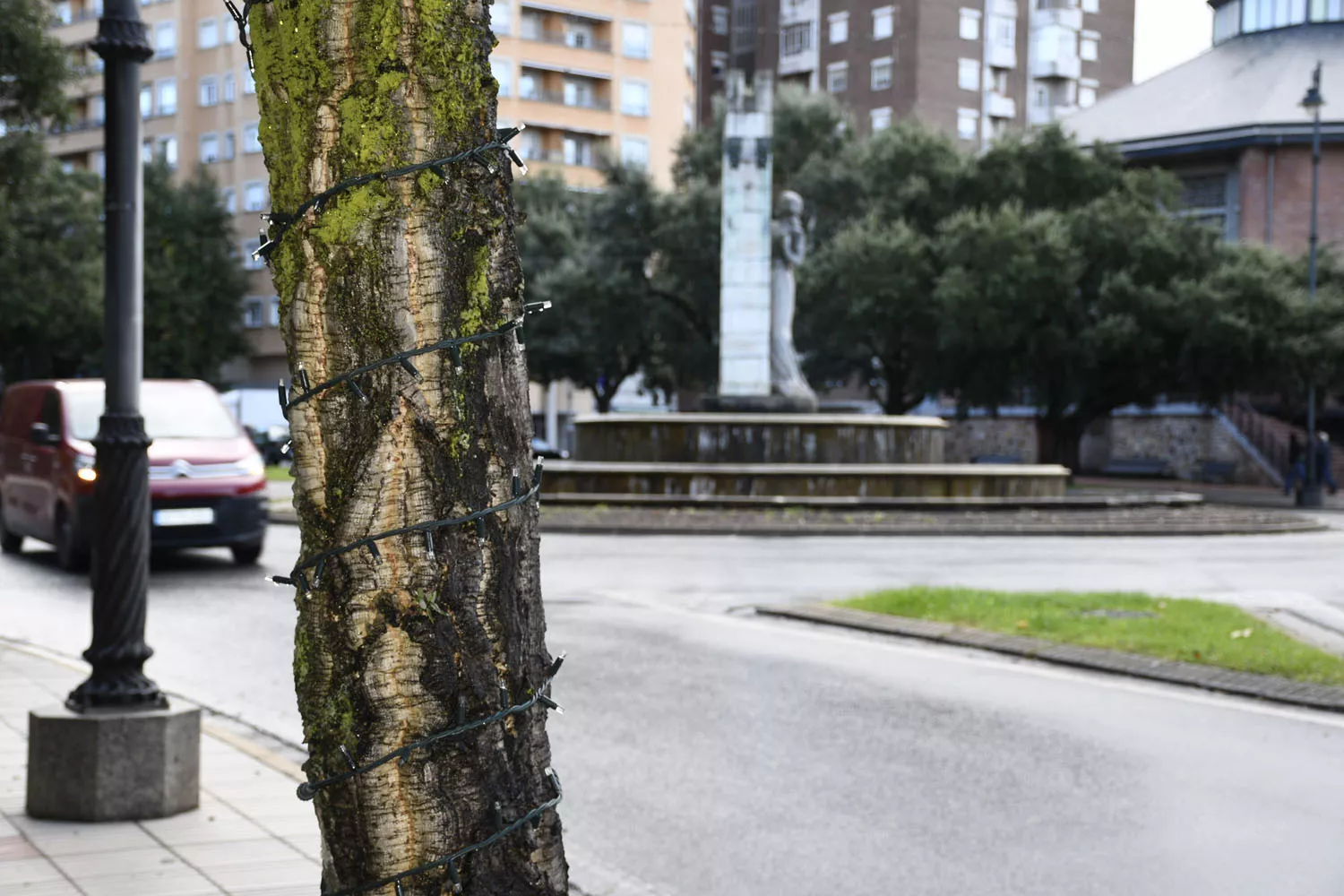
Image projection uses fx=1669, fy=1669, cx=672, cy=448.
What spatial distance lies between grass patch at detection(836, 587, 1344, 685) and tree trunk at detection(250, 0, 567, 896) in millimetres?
7214

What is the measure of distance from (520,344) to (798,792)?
4165mm

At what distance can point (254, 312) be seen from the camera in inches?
3068

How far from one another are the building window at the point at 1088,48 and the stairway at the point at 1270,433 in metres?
39.8

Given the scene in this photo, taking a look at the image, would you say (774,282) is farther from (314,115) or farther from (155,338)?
(155,338)

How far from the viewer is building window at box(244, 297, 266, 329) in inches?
3046

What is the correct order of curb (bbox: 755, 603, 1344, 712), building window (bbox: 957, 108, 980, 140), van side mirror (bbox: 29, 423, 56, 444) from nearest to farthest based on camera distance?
curb (bbox: 755, 603, 1344, 712) < van side mirror (bbox: 29, 423, 56, 444) < building window (bbox: 957, 108, 980, 140)

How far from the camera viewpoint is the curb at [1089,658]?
27.5ft

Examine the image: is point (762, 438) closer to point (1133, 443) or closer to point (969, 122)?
point (1133, 443)

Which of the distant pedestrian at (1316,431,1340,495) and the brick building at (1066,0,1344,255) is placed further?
the brick building at (1066,0,1344,255)

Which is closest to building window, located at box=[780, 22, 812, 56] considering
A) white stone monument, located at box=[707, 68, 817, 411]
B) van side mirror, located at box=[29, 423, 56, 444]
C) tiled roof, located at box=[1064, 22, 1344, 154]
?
tiled roof, located at box=[1064, 22, 1344, 154]

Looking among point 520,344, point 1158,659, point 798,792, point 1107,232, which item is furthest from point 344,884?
point 1107,232

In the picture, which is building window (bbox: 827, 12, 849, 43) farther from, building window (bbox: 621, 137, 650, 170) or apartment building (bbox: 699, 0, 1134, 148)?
building window (bbox: 621, 137, 650, 170)

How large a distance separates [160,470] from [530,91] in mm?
66271

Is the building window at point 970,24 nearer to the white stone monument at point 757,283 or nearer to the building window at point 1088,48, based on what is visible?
the building window at point 1088,48
